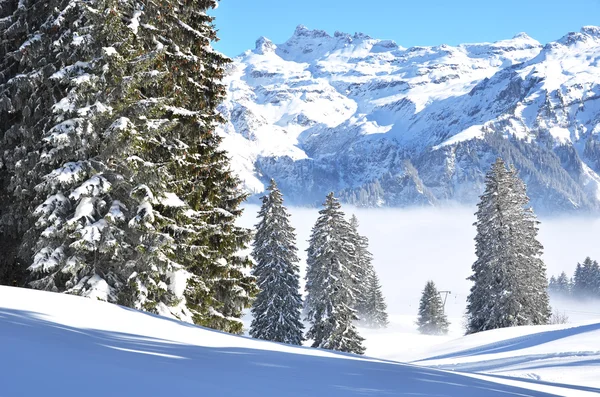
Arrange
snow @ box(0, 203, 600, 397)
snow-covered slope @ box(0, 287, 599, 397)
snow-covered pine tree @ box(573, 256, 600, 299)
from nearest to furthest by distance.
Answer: snow-covered slope @ box(0, 287, 599, 397) → snow @ box(0, 203, 600, 397) → snow-covered pine tree @ box(573, 256, 600, 299)

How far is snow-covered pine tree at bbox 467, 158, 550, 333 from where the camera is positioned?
34875 mm

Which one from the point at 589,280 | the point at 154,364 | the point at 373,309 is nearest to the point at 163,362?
the point at 154,364

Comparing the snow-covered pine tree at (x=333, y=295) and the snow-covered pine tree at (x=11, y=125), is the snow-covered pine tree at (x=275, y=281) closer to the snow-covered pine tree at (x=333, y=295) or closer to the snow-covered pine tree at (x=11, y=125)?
Result: the snow-covered pine tree at (x=333, y=295)

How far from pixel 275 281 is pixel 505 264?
14.9m

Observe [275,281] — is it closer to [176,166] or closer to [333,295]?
[333,295]

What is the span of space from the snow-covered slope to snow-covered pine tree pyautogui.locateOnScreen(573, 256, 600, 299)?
120 m

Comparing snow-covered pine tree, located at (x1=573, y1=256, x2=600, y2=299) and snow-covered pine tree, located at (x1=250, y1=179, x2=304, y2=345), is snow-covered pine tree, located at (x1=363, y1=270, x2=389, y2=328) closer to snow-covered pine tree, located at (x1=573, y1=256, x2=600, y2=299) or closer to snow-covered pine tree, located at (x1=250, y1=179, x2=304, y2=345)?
snow-covered pine tree, located at (x1=250, y1=179, x2=304, y2=345)

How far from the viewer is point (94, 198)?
12.0 m

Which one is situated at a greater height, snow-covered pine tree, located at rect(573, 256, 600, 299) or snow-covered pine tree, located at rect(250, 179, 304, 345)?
snow-covered pine tree, located at rect(573, 256, 600, 299)

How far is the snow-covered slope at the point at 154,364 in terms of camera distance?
4.39 metres

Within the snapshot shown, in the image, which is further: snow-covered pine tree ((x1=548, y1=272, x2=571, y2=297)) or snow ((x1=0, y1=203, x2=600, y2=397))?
snow-covered pine tree ((x1=548, y1=272, x2=571, y2=297))

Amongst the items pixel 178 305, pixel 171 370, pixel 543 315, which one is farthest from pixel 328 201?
pixel 171 370

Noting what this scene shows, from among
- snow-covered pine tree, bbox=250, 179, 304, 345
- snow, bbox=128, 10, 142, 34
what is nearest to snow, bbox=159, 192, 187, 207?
snow, bbox=128, 10, 142, 34

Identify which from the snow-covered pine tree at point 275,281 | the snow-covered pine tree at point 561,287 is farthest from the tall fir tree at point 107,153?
the snow-covered pine tree at point 561,287
